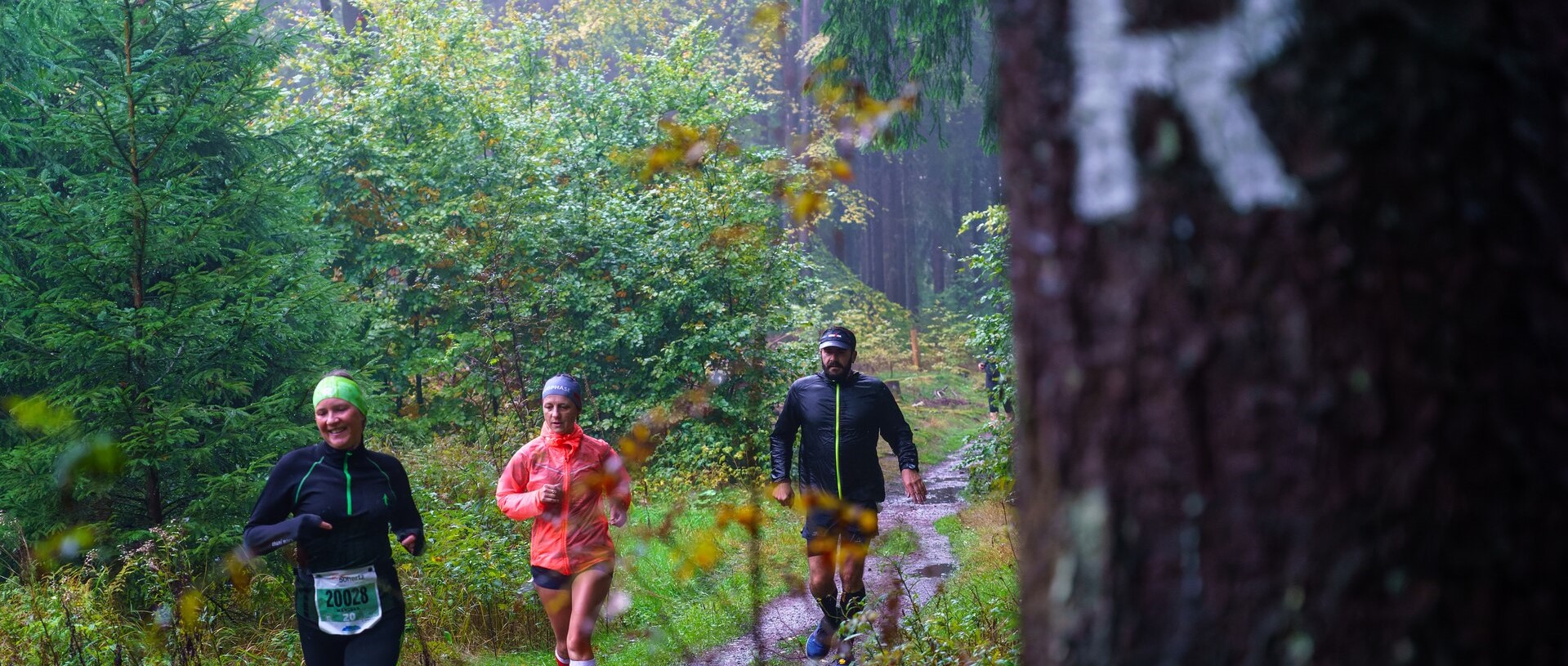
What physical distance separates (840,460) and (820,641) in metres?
1.22

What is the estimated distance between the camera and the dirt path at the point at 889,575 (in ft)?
24.0

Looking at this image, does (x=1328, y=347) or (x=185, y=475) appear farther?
(x=185, y=475)

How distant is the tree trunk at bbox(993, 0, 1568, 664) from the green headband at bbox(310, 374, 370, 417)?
14.2 feet

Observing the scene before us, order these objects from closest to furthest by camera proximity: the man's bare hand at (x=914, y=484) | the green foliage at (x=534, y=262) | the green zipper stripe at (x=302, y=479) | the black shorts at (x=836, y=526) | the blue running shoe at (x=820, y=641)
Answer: the green zipper stripe at (x=302, y=479)
the black shorts at (x=836, y=526)
the man's bare hand at (x=914, y=484)
the blue running shoe at (x=820, y=641)
the green foliage at (x=534, y=262)

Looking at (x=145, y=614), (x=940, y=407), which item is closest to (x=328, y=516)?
(x=145, y=614)

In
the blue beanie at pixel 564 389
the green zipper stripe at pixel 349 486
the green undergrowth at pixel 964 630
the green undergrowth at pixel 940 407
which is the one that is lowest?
the green undergrowth at pixel 940 407

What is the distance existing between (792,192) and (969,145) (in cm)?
3444

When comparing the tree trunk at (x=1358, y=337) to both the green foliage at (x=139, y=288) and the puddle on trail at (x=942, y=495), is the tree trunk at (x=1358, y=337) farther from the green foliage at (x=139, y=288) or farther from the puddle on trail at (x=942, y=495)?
the puddle on trail at (x=942, y=495)

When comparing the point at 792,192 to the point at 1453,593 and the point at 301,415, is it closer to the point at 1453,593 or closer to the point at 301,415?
the point at 1453,593

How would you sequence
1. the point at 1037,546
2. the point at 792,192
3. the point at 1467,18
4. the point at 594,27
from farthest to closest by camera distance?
1. the point at 594,27
2. the point at 792,192
3. the point at 1037,546
4. the point at 1467,18

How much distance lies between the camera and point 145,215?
7488 millimetres

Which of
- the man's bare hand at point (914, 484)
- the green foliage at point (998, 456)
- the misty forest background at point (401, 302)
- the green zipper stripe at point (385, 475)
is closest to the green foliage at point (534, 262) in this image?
the misty forest background at point (401, 302)

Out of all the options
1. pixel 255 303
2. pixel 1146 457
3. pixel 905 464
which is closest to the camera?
pixel 1146 457

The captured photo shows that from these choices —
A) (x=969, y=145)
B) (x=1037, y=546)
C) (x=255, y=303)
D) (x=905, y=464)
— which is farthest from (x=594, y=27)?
(x=1037, y=546)
